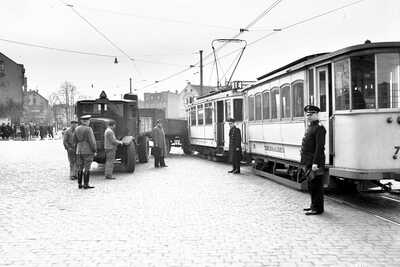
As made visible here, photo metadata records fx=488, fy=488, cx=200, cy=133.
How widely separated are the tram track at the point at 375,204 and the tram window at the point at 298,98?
2001mm

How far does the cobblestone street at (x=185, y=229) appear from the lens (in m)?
5.65

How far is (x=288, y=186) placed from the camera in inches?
489

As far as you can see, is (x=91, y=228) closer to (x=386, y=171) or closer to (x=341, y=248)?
(x=341, y=248)

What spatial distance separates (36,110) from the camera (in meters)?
107

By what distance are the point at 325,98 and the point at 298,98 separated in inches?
58.8

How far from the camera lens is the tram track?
8.17m

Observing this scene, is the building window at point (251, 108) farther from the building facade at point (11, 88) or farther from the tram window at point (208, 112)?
the building facade at point (11, 88)

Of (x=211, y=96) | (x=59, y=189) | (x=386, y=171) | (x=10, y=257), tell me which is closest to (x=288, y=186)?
(x=386, y=171)

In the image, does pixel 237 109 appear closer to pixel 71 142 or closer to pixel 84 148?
pixel 71 142

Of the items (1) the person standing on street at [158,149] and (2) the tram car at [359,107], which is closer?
(2) the tram car at [359,107]

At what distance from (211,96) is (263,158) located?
8056 mm

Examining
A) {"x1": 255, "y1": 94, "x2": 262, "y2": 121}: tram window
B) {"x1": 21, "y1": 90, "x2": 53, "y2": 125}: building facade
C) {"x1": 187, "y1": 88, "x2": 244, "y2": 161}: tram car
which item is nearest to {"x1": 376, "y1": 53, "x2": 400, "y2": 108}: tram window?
{"x1": 255, "y1": 94, "x2": 262, "y2": 121}: tram window

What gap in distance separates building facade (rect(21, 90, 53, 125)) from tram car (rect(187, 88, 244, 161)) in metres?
60.6

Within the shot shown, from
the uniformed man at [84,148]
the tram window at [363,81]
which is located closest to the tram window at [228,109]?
the uniformed man at [84,148]
